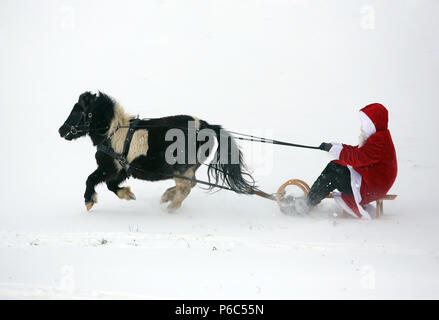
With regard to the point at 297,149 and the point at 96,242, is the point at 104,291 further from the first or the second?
the point at 297,149

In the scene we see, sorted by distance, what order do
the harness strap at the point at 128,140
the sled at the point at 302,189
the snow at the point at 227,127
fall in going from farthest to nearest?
the harness strap at the point at 128,140 < the sled at the point at 302,189 < the snow at the point at 227,127

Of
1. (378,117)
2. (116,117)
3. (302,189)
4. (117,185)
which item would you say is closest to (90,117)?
(116,117)

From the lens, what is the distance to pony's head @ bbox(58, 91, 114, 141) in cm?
556

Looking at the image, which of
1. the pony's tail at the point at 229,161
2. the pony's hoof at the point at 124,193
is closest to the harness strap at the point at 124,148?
the pony's hoof at the point at 124,193

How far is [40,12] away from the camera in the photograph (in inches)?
747

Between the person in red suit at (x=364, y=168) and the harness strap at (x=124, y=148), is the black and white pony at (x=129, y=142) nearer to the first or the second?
the harness strap at (x=124, y=148)

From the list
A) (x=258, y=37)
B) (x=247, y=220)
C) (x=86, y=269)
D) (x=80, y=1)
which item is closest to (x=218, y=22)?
(x=258, y=37)

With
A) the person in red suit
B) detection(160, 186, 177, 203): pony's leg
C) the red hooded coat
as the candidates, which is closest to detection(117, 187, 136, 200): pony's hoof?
detection(160, 186, 177, 203): pony's leg

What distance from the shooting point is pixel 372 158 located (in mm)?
4922

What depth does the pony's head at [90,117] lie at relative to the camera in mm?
5562

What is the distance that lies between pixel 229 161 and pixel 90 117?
1922 mm

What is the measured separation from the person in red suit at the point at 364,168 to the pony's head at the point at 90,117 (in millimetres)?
2812

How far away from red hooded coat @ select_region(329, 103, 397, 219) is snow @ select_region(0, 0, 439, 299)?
0.42 meters
